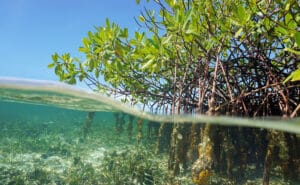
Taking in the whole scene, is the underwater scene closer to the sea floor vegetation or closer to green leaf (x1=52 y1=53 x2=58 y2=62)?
the sea floor vegetation

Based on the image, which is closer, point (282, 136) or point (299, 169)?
point (299, 169)

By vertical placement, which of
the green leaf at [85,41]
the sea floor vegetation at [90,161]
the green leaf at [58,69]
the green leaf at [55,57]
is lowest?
the sea floor vegetation at [90,161]

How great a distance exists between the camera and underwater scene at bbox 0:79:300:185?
4316mm

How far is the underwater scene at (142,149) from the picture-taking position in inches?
170

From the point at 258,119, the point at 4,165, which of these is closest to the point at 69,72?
the point at 4,165

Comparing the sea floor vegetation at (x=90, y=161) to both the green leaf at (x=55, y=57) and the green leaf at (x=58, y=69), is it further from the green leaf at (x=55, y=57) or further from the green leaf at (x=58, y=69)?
the green leaf at (x=55, y=57)

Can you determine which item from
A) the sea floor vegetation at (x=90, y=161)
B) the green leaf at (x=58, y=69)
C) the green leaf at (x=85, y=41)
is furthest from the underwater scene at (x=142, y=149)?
the green leaf at (x=85, y=41)

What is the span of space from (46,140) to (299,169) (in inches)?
151

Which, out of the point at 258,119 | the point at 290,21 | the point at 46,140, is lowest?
the point at 46,140

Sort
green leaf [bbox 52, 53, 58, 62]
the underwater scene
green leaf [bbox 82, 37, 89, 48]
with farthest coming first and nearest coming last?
green leaf [bbox 52, 53, 58, 62] → the underwater scene → green leaf [bbox 82, 37, 89, 48]

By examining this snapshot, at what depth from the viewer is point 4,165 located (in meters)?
4.86

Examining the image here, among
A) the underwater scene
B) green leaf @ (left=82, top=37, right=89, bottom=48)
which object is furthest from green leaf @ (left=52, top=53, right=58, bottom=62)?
the underwater scene

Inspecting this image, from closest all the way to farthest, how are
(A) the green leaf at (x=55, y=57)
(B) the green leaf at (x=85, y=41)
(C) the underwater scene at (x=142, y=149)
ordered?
(B) the green leaf at (x=85, y=41)
(C) the underwater scene at (x=142, y=149)
(A) the green leaf at (x=55, y=57)

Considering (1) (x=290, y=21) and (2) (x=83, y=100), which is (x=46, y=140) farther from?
(1) (x=290, y=21)
